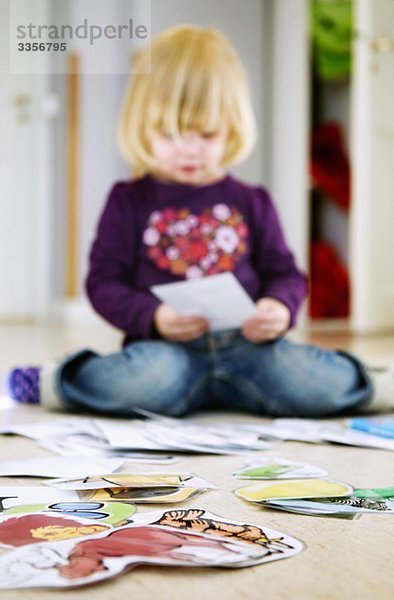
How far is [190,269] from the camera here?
1444 millimetres

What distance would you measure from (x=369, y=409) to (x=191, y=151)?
0.48 meters

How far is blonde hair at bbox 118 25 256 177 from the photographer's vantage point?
4.81 feet

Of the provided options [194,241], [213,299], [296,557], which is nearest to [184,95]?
[194,241]

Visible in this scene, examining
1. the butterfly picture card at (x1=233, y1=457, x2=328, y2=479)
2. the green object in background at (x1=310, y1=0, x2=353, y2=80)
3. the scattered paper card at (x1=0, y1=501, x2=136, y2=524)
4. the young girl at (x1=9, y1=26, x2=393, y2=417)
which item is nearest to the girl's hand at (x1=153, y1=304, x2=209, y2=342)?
the young girl at (x1=9, y1=26, x2=393, y2=417)

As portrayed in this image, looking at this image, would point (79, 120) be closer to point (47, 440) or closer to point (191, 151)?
point (191, 151)

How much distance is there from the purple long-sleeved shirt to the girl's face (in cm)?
2

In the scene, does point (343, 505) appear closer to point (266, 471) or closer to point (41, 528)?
point (266, 471)

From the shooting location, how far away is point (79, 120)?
13.9 ft

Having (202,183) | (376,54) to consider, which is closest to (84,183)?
(376,54)

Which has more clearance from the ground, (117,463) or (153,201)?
(153,201)

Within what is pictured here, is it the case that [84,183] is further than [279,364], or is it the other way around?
[84,183]

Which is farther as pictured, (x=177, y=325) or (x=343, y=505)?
(x=177, y=325)

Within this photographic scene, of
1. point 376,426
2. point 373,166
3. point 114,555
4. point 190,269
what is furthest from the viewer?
point 373,166

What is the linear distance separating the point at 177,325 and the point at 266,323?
0.12 meters
